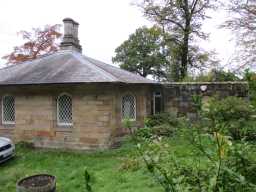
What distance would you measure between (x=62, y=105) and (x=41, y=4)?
11051mm

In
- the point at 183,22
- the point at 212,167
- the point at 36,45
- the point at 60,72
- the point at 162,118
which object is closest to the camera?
the point at 212,167

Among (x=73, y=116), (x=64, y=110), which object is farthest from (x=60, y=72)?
(x=73, y=116)

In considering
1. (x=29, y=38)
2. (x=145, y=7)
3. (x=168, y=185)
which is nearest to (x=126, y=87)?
(x=168, y=185)

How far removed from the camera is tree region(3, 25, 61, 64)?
24328 mm

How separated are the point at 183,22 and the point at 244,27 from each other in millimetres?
7063

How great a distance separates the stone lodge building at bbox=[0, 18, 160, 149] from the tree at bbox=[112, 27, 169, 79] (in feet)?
53.6

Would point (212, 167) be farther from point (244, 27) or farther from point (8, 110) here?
point (244, 27)

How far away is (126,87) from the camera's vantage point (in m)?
11.8

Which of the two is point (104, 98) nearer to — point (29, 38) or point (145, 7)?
point (145, 7)

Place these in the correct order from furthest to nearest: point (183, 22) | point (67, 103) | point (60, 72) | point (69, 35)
A: 1. point (183, 22)
2. point (69, 35)
3. point (60, 72)
4. point (67, 103)

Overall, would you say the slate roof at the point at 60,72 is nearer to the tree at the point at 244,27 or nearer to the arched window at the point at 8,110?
the arched window at the point at 8,110

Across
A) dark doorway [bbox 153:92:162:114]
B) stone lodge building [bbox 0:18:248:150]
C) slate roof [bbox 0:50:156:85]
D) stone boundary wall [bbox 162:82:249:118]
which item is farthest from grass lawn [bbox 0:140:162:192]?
stone boundary wall [bbox 162:82:249:118]

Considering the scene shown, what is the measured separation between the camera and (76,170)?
8.00 m

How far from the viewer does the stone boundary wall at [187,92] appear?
13.5 metres
